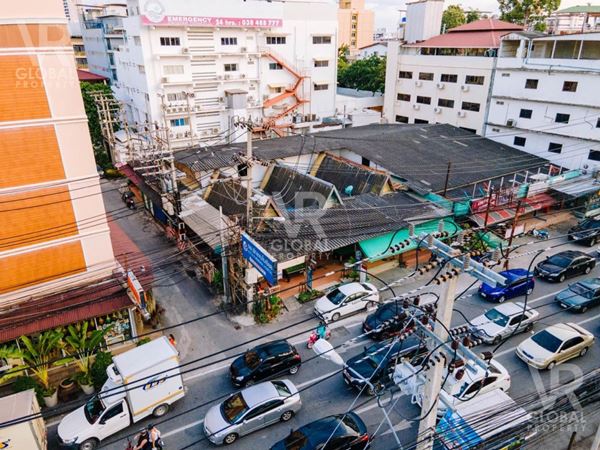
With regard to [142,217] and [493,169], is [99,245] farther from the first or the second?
[493,169]

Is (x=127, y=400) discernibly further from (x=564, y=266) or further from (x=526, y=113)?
(x=526, y=113)

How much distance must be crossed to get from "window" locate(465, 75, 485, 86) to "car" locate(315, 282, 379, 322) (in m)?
25.8

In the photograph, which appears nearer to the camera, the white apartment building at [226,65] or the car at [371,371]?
the car at [371,371]

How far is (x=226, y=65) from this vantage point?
39000 mm

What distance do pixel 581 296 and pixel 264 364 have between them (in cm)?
1410

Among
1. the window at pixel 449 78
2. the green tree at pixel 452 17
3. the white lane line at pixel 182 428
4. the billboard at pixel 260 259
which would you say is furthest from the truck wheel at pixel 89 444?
the green tree at pixel 452 17

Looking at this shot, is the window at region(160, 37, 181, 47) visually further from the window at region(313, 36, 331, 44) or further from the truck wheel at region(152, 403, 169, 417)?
the truck wheel at region(152, 403, 169, 417)

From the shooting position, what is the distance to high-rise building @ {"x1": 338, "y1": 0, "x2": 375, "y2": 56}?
101 meters

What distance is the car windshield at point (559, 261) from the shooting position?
2012 centimetres

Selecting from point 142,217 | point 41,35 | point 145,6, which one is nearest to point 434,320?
point 41,35

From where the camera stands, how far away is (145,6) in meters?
32.8

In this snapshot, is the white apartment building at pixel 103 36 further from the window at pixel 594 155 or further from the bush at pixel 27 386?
the window at pixel 594 155

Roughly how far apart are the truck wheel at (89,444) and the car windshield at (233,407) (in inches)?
144

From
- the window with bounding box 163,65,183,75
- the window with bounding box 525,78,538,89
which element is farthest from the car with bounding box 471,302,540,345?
the window with bounding box 163,65,183,75
